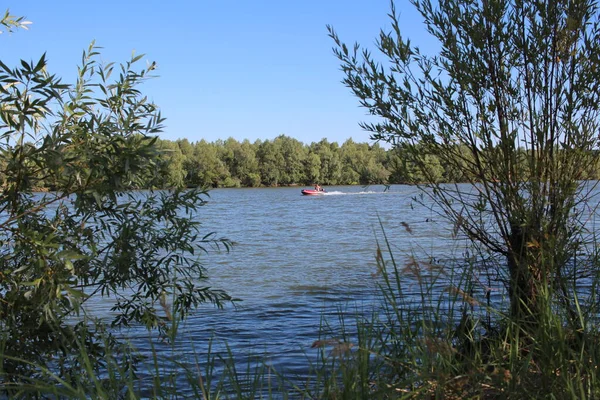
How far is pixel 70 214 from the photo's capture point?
6367 millimetres

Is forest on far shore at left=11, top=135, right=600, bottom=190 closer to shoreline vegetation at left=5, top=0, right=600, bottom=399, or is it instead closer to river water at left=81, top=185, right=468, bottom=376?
river water at left=81, top=185, right=468, bottom=376

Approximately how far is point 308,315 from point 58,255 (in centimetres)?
743

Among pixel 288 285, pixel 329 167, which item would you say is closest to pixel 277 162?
pixel 329 167

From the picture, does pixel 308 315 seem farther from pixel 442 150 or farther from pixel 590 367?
pixel 590 367

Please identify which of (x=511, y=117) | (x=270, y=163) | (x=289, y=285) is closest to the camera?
(x=511, y=117)

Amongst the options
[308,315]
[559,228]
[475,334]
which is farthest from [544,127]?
[308,315]

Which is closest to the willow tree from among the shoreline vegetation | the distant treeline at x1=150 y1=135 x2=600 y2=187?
the shoreline vegetation

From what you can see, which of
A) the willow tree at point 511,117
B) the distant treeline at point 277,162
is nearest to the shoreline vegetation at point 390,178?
the willow tree at point 511,117

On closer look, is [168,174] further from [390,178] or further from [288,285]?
[288,285]

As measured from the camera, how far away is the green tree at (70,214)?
206 inches

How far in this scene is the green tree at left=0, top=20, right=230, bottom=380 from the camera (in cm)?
524

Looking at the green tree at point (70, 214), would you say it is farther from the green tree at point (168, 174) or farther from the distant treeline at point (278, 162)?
the distant treeline at point (278, 162)

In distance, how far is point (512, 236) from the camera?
20.4ft

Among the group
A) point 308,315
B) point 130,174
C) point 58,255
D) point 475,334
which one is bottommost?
point 308,315
